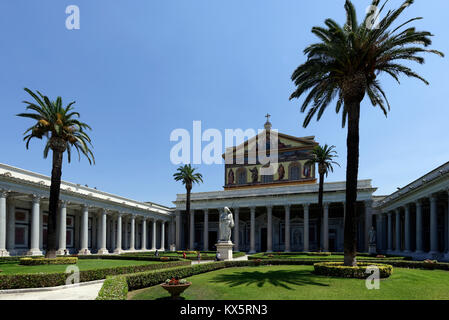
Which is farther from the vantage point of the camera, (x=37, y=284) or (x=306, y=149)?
(x=306, y=149)

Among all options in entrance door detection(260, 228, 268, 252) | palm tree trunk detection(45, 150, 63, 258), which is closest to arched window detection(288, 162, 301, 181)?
entrance door detection(260, 228, 268, 252)

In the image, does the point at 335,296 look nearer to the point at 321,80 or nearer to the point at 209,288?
the point at 209,288

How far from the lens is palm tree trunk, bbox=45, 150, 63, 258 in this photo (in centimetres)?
2616

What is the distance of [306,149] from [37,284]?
48876 mm

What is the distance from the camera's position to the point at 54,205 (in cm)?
2669

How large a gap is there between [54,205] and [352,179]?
73.2ft

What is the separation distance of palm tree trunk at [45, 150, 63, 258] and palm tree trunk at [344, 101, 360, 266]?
849 inches

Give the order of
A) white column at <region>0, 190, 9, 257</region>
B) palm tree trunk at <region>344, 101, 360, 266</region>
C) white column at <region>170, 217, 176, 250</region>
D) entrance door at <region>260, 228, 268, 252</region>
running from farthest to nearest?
Answer: white column at <region>170, 217, 176, 250</region>
entrance door at <region>260, 228, 268, 252</region>
white column at <region>0, 190, 9, 257</region>
palm tree trunk at <region>344, 101, 360, 266</region>

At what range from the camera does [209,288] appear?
49.8 feet

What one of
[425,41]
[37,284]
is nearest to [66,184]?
[37,284]

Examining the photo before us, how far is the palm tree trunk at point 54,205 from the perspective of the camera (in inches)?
1030
